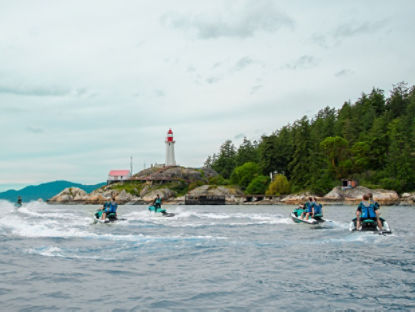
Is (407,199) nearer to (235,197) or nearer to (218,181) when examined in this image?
(235,197)

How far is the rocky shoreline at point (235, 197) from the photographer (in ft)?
298

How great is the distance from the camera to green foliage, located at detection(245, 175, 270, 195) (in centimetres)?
12111

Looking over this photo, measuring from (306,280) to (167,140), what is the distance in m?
140

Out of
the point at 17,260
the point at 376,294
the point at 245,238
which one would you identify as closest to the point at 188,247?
the point at 245,238

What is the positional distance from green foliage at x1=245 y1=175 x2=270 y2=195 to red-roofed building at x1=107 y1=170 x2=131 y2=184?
60.4 metres

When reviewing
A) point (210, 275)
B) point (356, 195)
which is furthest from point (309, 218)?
point (356, 195)

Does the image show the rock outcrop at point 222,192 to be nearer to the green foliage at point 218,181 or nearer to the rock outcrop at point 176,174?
the green foliage at point 218,181

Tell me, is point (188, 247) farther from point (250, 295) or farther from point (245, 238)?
point (250, 295)

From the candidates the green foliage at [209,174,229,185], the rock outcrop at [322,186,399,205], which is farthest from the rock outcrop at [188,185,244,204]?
the rock outcrop at [322,186,399,205]

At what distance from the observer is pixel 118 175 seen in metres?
168

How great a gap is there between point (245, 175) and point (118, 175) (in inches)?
2285

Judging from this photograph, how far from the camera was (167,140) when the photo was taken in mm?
151750

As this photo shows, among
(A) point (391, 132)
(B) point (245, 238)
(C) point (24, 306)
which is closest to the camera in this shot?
(C) point (24, 306)

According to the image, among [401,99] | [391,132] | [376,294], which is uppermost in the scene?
[401,99]
